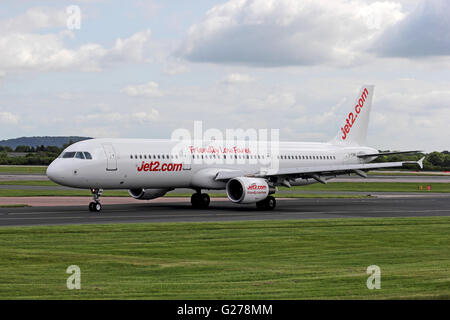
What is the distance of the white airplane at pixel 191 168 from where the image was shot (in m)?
38.5

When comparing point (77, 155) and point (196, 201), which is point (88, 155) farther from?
point (196, 201)

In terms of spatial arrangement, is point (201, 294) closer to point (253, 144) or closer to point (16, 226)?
point (16, 226)

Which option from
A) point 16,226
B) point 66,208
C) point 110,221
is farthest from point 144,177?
point 16,226

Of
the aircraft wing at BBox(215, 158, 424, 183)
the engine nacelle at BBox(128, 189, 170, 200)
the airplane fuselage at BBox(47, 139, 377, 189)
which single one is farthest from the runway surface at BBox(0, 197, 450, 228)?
the aircraft wing at BBox(215, 158, 424, 183)

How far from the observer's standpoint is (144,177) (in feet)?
133

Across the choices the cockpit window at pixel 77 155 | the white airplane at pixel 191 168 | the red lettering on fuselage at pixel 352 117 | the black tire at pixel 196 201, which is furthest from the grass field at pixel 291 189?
the cockpit window at pixel 77 155

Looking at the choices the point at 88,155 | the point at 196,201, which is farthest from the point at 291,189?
the point at 88,155

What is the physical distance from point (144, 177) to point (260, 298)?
27541mm

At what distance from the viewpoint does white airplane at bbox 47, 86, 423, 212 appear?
38.5 meters

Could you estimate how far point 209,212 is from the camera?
39.7 metres

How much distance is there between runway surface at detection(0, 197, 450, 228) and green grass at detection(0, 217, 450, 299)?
11.7 feet

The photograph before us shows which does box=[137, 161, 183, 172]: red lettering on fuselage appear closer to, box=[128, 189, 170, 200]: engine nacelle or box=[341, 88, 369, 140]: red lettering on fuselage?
box=[128, 189, 170, 200]: engine nacelle
